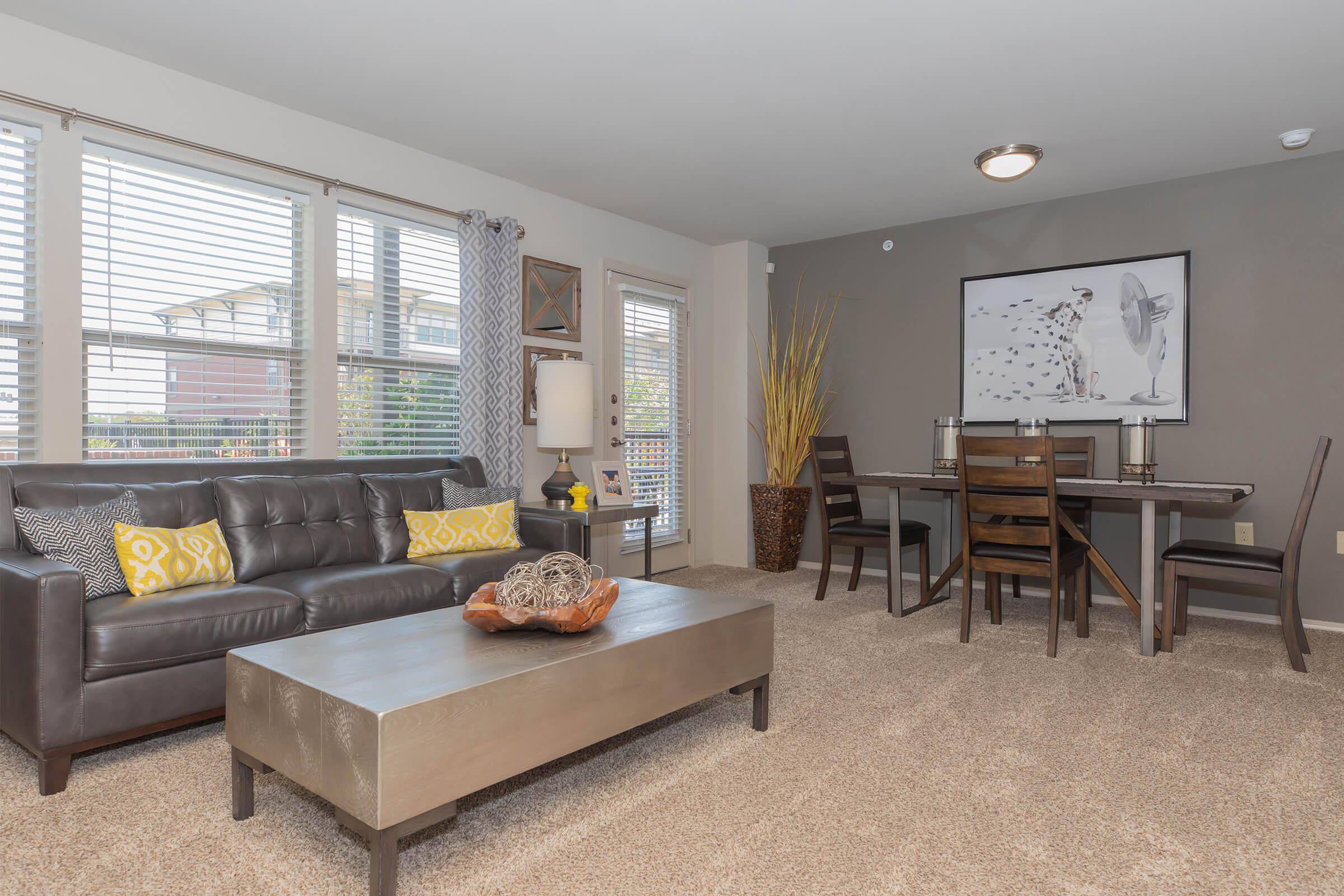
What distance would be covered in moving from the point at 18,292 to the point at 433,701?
2551 mm

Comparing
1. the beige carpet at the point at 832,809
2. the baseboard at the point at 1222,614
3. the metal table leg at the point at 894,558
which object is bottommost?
the beige carpet at the point at 832,809

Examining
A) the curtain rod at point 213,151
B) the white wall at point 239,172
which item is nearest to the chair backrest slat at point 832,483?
the white wall at point 239,172

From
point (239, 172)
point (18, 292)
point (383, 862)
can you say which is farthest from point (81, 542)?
point (239, 172)

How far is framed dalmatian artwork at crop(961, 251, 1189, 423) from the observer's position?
4516mm

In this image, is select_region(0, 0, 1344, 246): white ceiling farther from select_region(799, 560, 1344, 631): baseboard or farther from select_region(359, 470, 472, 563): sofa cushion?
select_region(799, 560, 1344, 631): baseboard

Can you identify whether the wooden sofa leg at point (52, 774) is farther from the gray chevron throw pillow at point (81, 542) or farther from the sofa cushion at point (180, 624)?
the gray chevron throw pillow at point (81, 542)

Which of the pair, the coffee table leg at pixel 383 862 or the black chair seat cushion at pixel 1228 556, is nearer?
the coffee table leg at pixel 383 862

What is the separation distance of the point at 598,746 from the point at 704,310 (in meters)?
4.12

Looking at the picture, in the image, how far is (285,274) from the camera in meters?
3.69

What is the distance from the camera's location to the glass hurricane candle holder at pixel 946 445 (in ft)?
14.9

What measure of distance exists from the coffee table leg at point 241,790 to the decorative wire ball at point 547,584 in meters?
0.73

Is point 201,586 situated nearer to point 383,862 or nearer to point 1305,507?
point 383,862

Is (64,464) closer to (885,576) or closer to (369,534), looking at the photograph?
(369,534)

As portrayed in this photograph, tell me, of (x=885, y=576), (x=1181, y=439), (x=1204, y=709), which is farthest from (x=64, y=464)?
(x=1181, y=439)
